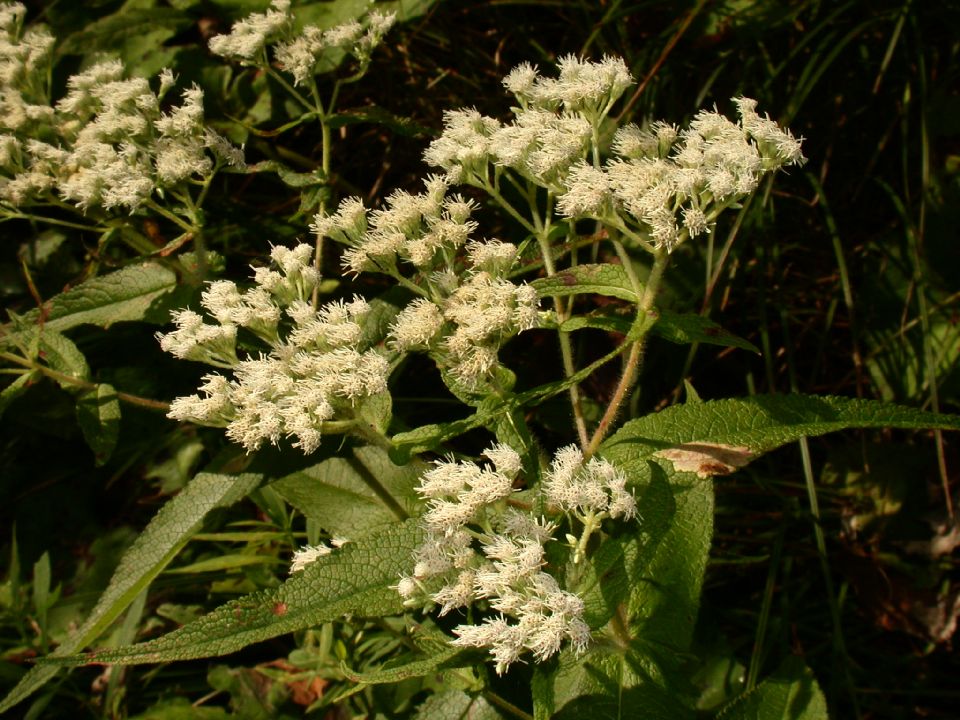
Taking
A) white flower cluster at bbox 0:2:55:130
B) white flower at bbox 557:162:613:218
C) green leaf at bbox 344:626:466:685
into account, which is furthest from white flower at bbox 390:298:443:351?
white flower cluster at bbox 0:2:55:130

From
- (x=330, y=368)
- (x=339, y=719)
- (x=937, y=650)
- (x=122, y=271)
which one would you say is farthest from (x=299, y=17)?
(x=937, y=650)

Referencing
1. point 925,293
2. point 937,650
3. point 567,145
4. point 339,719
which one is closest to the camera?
point 567,145

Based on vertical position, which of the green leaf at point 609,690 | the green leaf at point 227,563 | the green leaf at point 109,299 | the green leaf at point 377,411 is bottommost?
the green leaf at point 227,563

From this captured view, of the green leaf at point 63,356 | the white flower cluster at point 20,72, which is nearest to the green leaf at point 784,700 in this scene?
the green leaf at point 63,356

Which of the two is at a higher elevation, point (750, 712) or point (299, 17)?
point (299, 17)

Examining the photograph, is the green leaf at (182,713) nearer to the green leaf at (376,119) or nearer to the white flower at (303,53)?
the green leaf at (376,119)

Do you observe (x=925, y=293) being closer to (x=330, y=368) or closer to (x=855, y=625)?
(x=855, y=625)

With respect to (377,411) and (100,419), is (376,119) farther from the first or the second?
(100,419)
